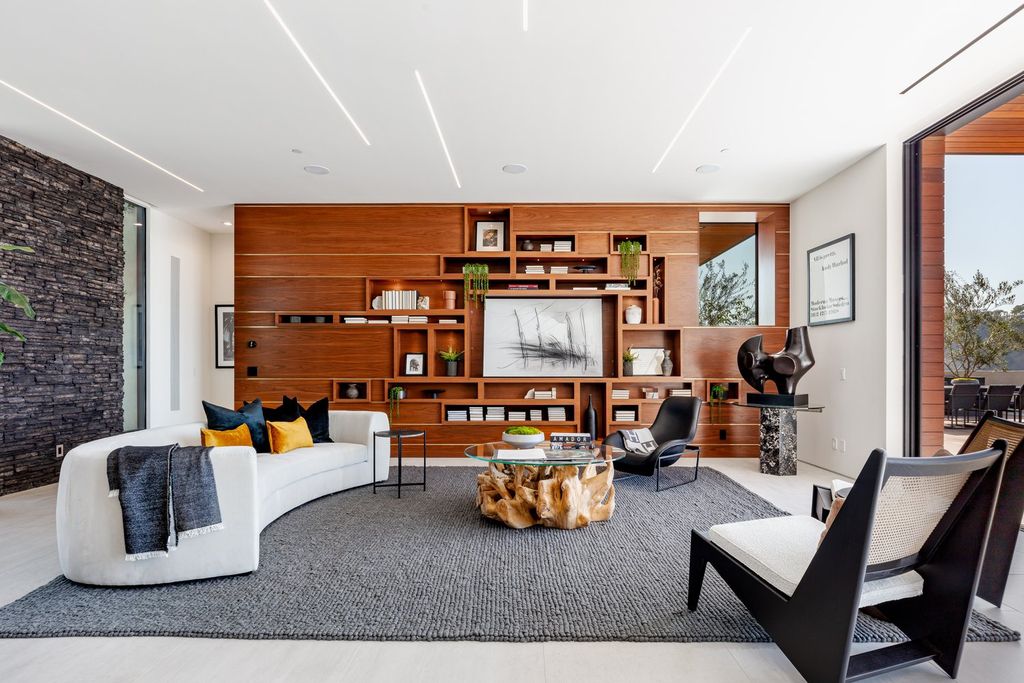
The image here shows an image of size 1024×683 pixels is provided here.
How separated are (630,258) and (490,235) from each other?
1.64 metres

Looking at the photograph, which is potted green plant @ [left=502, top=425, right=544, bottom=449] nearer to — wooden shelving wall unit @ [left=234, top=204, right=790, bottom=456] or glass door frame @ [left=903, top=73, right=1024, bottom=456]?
wooden shelving wall unit @ [left=234, top=204, right=790, bottom=456]

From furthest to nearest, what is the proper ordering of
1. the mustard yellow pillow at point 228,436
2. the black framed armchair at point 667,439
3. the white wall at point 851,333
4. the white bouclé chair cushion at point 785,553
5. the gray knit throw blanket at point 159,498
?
the white wall at point 851,333
the black framed armchair at point 667,439
the mustard yellow pillow at point 228,436
the gray knit throw blanket at point 159,498
the white bouclé chair cushion at point 785,553

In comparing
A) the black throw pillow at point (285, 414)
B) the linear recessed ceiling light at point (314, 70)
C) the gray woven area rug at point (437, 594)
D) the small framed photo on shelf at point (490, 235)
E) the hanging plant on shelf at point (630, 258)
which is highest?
the linear recessed ceiling light at point (314, 70)

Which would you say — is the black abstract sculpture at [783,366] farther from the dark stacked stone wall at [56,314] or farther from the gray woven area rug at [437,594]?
the dark stacked stone wall at [56,314]

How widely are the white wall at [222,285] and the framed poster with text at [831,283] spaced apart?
7494 millimetres

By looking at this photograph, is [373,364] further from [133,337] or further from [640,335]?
[640,335]

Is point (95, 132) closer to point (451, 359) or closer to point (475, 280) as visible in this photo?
point (475, 280)

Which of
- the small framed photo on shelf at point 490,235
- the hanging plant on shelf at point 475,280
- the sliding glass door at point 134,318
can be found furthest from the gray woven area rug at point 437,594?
the sliding glass door at point 134,318

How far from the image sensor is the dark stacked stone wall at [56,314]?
430 cm

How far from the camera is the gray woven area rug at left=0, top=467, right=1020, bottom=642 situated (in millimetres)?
2121

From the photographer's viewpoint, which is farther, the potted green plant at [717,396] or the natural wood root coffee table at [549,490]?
the potted green plant at [717,396]

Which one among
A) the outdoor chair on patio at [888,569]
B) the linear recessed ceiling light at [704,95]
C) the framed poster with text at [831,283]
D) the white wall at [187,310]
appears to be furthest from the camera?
the white wall at [187,310]

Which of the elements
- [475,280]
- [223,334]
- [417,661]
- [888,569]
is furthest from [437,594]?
[223,334]

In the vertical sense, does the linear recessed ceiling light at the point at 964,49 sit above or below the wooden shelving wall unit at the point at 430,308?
above
